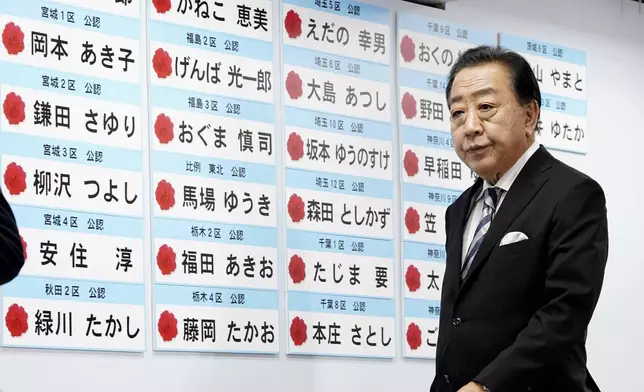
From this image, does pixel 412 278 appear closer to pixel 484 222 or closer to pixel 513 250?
pixel 484 222

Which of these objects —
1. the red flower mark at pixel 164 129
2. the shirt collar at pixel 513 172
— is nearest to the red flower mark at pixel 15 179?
the red flower mark at pixel 164 129

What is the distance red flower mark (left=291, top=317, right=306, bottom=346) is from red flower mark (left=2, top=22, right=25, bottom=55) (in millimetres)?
1128

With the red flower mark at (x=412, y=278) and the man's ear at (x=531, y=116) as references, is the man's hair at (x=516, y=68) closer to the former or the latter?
the man's ear at (x=531, y=116)

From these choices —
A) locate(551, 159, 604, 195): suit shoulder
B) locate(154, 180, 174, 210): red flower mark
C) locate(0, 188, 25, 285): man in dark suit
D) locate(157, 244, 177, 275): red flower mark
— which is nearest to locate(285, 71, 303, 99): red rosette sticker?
locate(154, 180, 174, 210): red flower mark

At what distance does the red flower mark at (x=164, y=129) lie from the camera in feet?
10.9

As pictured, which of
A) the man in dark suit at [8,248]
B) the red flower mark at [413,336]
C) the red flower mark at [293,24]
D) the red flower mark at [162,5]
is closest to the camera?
the man in dark suit at [8,248]

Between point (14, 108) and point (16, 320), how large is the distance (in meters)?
0.54

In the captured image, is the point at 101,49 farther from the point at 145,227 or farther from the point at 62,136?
the point at 145,227

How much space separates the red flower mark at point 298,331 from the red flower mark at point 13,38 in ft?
3.70

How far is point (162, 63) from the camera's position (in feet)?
11.0

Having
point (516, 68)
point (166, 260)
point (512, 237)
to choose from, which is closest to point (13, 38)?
point (166, 260)

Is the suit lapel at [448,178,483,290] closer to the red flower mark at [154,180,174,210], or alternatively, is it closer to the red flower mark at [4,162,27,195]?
the red flower mark at [154,180,174,210]

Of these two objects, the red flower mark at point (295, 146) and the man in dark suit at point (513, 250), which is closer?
the man in dark suit at point (513, 250)

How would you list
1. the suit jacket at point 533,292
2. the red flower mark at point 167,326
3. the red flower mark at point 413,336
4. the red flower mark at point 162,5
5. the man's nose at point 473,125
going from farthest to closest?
the red flower mark at point 413,336 → the red flower mark at point 162,5 → the red flower mark at point 167,326 → the man's nose at point 473,125 → the suit jacket at point 533,292
